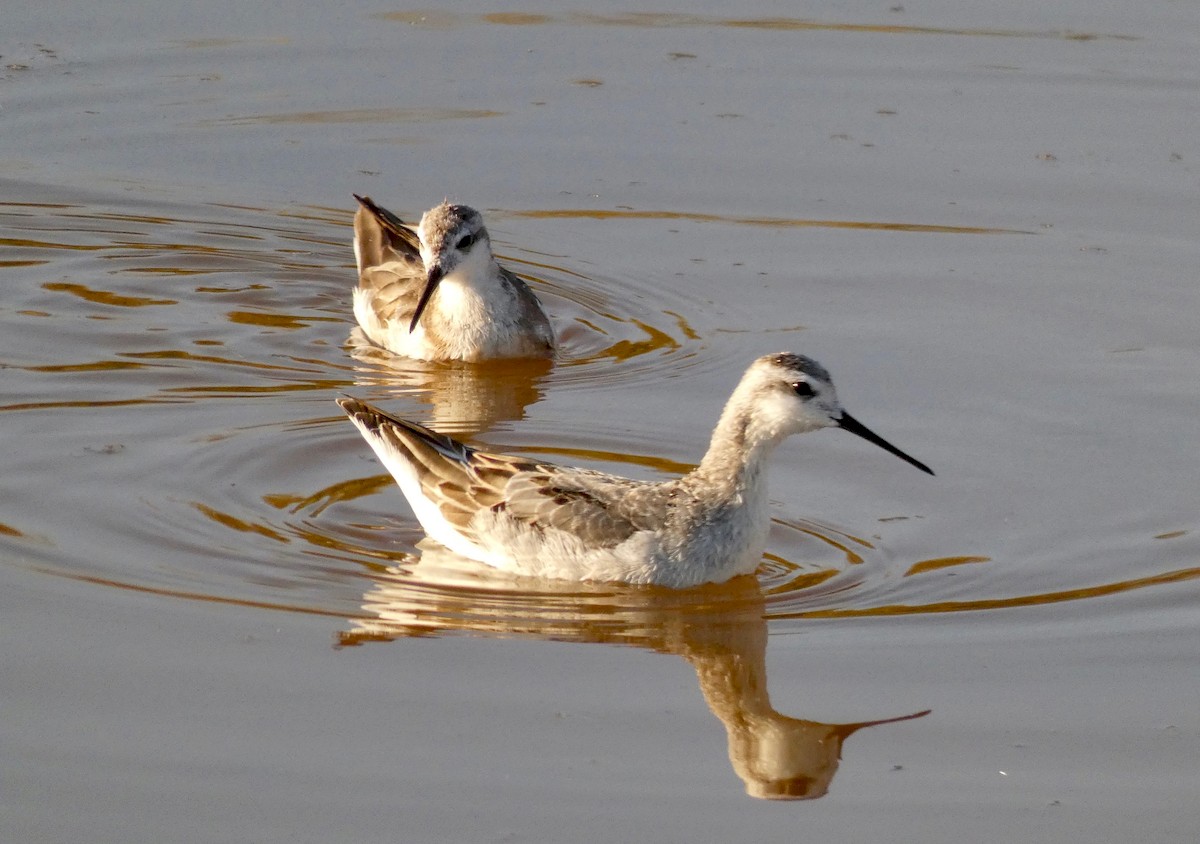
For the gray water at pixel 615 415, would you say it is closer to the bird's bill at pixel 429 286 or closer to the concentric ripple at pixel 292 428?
the concentric ripple at pixel 292 428

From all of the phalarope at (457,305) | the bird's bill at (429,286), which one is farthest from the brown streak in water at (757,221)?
the bird's bill at (429,286)

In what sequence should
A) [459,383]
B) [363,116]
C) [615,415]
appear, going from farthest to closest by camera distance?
1. [363,116]
2. [459,383]
3. [615,415]

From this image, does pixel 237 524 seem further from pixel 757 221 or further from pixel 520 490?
pixel 757 221

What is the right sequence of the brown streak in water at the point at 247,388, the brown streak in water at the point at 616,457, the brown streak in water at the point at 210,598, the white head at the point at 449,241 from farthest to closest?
the white head at the point at 449,241 < the brown streak in water at the point at 247,388 < the brown streak in water at the point at 616,457 < the brown streak in water at the point at 210,598

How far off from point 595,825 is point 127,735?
190cm

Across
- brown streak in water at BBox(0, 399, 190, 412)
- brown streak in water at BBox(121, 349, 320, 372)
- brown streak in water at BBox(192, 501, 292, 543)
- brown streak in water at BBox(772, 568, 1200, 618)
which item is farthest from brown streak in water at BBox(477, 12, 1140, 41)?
brown streak in water at BBox(772, 568, 1200, 618)

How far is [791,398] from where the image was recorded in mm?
9562

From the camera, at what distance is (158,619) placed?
8523 millimetres

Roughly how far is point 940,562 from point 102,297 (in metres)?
6.89

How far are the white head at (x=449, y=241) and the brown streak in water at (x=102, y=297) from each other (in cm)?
187

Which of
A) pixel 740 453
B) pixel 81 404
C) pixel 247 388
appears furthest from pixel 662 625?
pixel 81 404

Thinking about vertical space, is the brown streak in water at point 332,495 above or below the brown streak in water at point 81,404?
below

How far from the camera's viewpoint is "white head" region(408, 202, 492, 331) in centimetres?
1338

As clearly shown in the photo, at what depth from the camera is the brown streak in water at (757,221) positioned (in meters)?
14.7
